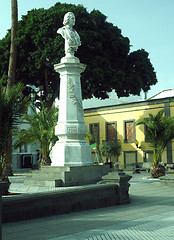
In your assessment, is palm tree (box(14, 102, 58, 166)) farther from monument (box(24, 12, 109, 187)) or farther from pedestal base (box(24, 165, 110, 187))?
pedestal base (box(24, 165, 110, 187))

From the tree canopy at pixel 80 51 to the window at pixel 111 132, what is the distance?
676 cm

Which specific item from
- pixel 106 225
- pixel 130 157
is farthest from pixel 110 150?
pixel 106 225

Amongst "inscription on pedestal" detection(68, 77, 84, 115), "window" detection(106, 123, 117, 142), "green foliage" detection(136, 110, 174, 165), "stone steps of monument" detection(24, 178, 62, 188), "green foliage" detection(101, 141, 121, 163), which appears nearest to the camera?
"stone steps of monument" detection(24, 178, 62, 188)

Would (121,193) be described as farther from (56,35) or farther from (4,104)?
(56,35)

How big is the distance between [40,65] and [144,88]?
411 inches

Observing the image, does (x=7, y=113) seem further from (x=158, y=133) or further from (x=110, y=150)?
(x=110, y=150)

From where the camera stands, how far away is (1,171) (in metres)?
10.3

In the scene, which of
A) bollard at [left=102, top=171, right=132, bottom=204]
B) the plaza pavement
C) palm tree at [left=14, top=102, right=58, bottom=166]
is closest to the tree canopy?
palm tree at [left=14, top=102, right=58, bottom=166]

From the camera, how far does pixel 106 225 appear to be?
7285 millimetres

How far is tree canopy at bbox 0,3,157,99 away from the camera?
25438mm

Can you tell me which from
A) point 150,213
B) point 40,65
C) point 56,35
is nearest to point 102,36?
point 56,35

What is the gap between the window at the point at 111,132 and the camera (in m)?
35.2

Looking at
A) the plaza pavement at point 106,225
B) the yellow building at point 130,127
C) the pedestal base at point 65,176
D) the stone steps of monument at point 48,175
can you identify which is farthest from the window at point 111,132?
the plaza pavement at point 106,225

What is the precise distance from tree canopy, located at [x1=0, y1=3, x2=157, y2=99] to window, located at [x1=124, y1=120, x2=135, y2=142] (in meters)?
5.58
